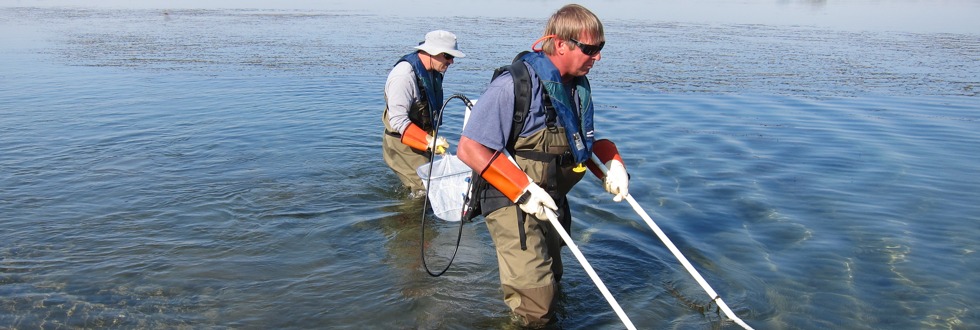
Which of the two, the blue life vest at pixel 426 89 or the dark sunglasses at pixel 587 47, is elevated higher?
the dark sunglasses at pixel 587 47

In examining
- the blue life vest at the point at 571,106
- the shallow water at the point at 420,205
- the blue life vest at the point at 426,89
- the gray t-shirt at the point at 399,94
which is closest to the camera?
the blue life vest at the point at 571,106

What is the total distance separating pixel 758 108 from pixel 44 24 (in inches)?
1005

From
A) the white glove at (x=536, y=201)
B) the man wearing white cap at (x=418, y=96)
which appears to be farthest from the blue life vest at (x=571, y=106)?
the man wearing white cap at (x=418, y=96)

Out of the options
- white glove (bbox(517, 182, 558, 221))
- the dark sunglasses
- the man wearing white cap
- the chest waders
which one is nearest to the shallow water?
the man wearing white cap

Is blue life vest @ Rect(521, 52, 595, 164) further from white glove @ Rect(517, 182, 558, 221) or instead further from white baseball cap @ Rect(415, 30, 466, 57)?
white baseball cap @ Rect(415, 30, 466, 57)

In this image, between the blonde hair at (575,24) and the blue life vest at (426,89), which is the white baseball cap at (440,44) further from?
the blonde hair at (575,24)

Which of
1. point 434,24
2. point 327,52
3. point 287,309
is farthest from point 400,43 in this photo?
point 287,309

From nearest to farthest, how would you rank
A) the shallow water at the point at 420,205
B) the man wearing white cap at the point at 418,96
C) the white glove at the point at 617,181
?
the white glove at the point at 617,181 → the shallow water at the point at 420,205 → the man wearing white cap at the point at 418,96

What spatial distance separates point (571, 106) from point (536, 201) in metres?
0.67

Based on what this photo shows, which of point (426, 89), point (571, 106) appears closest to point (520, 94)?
point (571, 106)

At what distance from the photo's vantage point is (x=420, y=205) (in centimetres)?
829

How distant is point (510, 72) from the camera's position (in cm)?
440

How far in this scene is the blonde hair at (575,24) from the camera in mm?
4293

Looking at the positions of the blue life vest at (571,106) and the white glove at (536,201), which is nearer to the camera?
the white glove at (536,201)
